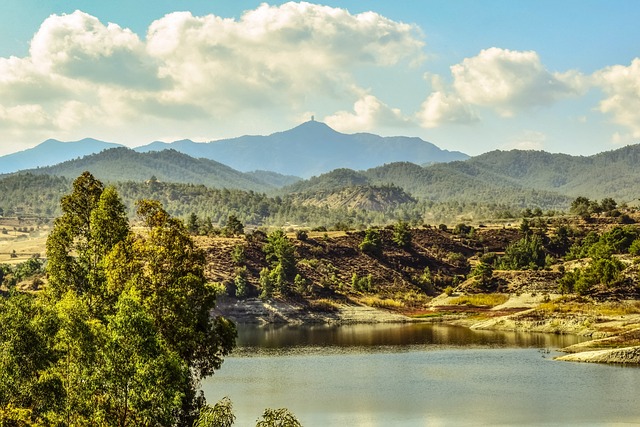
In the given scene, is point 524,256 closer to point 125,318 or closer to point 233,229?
point 233,229

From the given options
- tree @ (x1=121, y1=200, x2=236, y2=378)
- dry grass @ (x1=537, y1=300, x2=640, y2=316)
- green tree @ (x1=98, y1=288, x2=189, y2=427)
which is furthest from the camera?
dry grass @ (x1=537, y1=300, x2=640, y2=316)

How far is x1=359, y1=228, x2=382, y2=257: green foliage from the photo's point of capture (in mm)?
185500

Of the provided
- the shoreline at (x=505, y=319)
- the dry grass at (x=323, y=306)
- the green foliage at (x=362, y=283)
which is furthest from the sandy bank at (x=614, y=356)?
the green foliage at (x=362, y=283)

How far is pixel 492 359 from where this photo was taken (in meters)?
93.2

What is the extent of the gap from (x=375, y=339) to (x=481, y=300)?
4610cm

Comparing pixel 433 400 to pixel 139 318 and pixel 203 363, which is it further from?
pixel 139 318

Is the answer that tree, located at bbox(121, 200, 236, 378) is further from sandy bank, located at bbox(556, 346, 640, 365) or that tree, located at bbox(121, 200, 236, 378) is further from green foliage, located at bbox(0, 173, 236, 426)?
sandy bank, located at bbox(556, 346, 640, 365)

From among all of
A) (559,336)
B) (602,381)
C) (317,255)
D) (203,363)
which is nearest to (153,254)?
(203,363)

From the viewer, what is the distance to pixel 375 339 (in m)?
118

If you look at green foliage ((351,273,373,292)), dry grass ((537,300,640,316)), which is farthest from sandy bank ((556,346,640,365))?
green foliage ((351,273,373,292))

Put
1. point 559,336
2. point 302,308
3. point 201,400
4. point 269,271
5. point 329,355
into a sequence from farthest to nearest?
point 269,271, point 302,308, point 559,336, point 329,355, point 201,400

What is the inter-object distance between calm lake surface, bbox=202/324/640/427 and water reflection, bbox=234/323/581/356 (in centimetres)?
28

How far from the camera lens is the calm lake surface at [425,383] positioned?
61.3m

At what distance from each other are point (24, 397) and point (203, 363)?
11.5 meters
